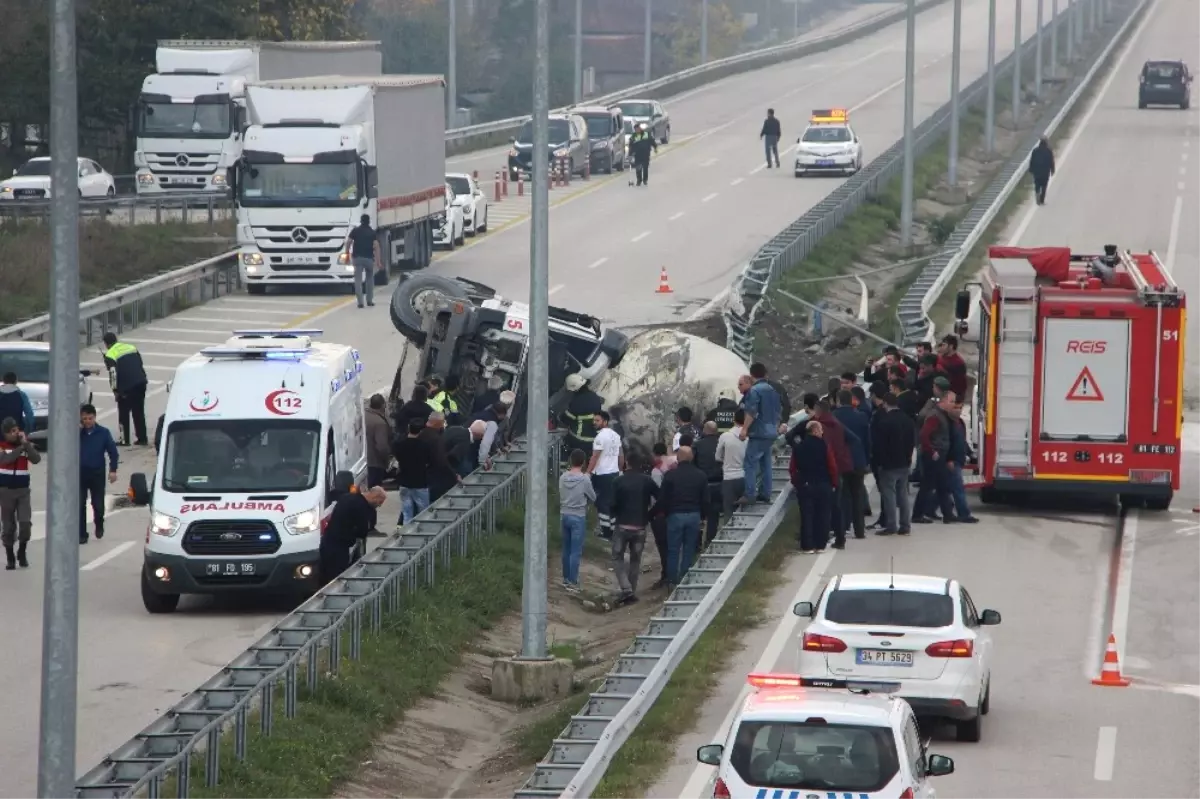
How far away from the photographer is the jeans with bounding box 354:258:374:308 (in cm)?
4034

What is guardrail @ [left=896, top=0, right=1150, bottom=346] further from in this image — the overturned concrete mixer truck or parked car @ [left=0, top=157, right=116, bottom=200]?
parked car @ [left=0, top=157, right=116, bottom=200]

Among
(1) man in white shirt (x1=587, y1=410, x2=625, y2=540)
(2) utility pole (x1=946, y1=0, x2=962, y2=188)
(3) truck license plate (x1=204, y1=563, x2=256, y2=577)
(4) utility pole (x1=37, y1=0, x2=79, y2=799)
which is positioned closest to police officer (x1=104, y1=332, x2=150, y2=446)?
(1) man in white shirt (x1=587, y1=410, x2=625, y2=540)

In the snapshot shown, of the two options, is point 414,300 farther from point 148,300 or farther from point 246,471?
point 148,300

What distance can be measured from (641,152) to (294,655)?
4366 centimetres

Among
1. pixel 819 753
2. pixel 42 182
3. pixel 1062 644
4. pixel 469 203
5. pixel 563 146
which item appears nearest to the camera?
pixel 819 753

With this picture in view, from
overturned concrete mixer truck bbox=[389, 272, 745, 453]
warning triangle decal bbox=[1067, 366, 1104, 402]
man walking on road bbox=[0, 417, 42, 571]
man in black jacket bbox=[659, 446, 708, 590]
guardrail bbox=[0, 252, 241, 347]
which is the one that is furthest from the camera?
guardrail bbox=[0, 252, 241, 347]

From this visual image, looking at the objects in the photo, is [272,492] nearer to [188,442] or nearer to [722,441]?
[188,442]

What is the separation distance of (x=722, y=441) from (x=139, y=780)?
11.0 meters

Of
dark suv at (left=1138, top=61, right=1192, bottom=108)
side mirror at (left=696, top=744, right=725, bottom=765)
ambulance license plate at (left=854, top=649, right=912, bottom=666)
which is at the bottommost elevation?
ambulance license plate at (left=854, top=649, right=912, bottom=666)

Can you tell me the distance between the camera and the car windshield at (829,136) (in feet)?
203

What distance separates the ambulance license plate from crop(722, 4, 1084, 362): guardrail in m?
18.3

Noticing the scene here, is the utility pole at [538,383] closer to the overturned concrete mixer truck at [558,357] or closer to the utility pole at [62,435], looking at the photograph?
the utility pole at [62,435]

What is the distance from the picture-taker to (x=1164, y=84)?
77.2m

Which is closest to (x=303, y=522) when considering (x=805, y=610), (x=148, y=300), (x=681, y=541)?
(x=681, y=541)
